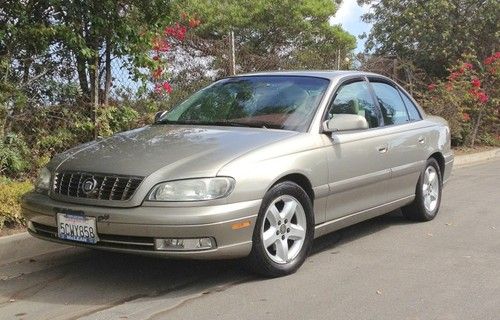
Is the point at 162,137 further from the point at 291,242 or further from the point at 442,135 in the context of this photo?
the point at 442,135

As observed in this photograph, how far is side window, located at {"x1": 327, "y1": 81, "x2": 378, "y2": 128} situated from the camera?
562 centimetres

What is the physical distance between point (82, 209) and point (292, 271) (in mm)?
1587

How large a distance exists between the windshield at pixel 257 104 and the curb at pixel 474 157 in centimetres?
758

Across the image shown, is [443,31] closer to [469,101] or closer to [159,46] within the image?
[469,101]

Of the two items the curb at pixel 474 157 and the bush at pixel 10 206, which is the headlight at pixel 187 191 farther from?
the curb at pixel 474 157

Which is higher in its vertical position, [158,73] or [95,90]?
[158,73]

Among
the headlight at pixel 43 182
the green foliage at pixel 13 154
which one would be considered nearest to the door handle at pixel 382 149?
the headlight at pixel 43 182

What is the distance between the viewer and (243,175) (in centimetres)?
441

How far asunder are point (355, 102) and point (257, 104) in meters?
0.95

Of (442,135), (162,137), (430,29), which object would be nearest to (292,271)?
(162,137)

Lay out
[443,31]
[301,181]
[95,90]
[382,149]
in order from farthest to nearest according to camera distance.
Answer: [443,31] → [95,90] → [382,149] → [301,181]

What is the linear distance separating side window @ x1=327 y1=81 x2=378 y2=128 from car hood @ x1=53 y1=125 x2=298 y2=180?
2.45ft

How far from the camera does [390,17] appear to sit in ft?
65.3

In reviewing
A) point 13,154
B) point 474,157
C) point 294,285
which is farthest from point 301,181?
point 474,157
